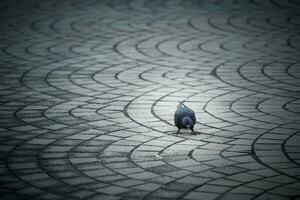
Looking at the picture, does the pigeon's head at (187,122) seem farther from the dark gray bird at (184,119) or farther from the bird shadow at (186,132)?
the bird shadow at (186,132)

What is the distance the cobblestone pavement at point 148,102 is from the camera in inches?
225

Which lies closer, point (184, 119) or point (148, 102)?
point (184, 119)

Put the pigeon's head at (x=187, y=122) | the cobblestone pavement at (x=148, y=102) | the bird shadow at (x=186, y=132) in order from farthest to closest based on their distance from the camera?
the bird shadow at (x=186, y=132), the pigeon's head at (x=187, y=122), the cobblestone pavement at (x=148, y=102)

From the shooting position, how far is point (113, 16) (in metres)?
13.7

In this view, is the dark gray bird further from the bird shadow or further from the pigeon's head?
the bird shadow

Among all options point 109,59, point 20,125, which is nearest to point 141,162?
point 20,125

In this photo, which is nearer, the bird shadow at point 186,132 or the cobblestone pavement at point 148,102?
the cobblestone pavement at point 148,102

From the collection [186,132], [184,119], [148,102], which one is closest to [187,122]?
[184,119]

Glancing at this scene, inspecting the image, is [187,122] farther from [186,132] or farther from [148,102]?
[148,102]

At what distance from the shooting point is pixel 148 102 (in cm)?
821

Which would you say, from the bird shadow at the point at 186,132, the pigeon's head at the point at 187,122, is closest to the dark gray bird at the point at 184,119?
the pigeon's head at the point at 187,122

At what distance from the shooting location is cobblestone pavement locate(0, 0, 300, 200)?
5703mm

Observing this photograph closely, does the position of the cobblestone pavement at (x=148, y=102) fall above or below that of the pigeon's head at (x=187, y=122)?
below

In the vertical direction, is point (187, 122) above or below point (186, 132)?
above
